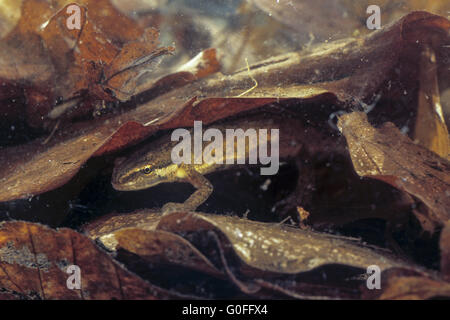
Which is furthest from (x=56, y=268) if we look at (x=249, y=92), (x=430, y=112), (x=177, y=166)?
(x=430, y=112)

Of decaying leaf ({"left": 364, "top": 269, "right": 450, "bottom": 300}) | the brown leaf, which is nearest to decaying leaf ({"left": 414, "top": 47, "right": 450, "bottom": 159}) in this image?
the brown leaf

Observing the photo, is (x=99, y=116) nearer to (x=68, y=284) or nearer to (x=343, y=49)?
(x=68, y=284)

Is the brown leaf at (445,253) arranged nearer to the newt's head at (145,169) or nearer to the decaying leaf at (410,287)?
the decaying leaf at (410,287)

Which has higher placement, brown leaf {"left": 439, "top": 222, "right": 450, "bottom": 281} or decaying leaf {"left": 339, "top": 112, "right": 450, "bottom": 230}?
decaying leaf {"left": 339, "top": 112, "right": 450, "bottom": 230}

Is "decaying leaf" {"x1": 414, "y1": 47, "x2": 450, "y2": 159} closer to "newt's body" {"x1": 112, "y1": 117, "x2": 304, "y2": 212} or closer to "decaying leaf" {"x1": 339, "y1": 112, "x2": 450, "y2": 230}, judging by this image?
"decaying leaf" {"x1": 339, "y1": 112, "x2": 450, "y2": 230}

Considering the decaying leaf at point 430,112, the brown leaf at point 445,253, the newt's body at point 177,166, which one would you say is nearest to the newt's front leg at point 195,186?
the newt's body at point 177,166

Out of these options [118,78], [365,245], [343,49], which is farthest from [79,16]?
[365,245]

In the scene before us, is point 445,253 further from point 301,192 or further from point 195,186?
point 195,186
